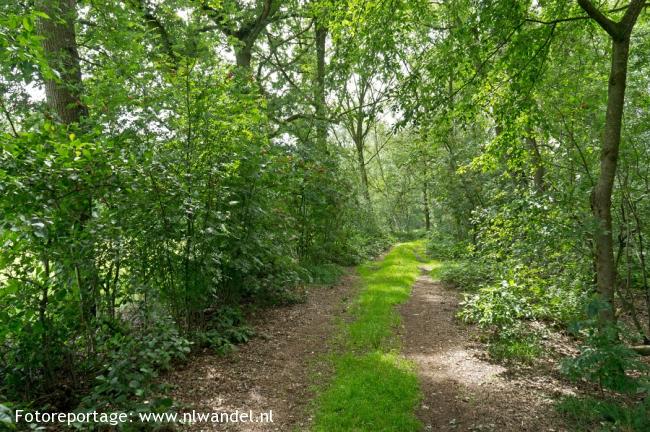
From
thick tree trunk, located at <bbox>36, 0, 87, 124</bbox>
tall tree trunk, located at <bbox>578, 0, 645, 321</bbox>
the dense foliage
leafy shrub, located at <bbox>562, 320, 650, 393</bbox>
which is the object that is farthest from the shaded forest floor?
thick tree trunk, located at <bbox>36, 0, 87, 124</bbox>

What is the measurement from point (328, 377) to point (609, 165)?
4811 mm

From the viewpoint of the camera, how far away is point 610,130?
4.80 metres

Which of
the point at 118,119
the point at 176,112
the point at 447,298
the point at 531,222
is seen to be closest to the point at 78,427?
the point at 118,119

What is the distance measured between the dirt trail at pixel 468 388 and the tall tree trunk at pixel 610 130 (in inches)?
56.0

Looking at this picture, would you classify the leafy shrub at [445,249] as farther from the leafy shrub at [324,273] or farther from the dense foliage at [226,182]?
the dense foliage at [226,182]

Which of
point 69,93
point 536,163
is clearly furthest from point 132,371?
point 536,163

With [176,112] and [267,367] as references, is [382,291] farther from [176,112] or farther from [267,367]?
[176,112]

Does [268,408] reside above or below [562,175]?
below

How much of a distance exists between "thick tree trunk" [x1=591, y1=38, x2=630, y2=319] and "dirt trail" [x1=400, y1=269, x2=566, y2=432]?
1.49m

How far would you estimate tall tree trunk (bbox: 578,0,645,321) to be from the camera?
470 centimetres

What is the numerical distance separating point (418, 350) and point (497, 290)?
78.0 inches

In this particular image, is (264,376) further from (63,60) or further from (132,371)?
(63,60)

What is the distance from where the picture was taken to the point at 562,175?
716 centimetres

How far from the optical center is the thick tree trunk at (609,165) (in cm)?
473
